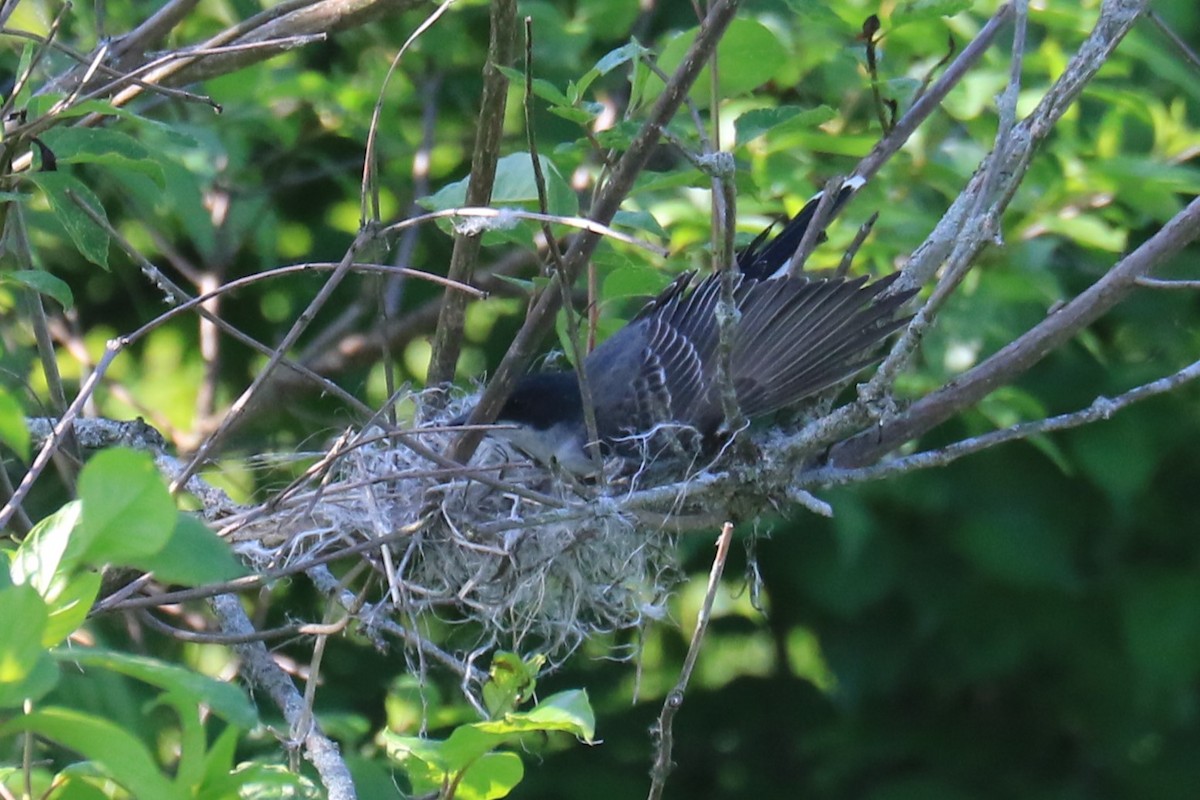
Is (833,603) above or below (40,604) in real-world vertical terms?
above

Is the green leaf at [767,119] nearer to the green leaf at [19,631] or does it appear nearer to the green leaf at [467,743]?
the green leaf at [467,743]

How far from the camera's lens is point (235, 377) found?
153 inches

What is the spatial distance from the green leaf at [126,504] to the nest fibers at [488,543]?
969 millimetres

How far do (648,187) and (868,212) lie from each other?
92 centimetres

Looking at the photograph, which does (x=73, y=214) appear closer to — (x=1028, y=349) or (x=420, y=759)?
(x=420, y=759)

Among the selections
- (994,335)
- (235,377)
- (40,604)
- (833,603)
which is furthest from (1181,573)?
(40,604)

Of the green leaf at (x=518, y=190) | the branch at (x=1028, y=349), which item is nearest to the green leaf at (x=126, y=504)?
the green leaf at (x=518, y=190)

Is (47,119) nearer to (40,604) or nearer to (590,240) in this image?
(590,240)

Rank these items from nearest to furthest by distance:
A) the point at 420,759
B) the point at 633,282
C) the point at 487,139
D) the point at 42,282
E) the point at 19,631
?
1. the point at 19,631
2. the point at 420,759
3. the point at 42,282
4. the point at 487,139
5. the point at 633,282

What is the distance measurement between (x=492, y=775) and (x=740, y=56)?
1.02 m

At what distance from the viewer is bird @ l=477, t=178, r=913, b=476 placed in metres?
2.24

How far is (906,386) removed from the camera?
2.67 metres

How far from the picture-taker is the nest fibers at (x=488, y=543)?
6.07ft

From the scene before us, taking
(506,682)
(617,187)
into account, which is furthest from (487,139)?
(506,682)
